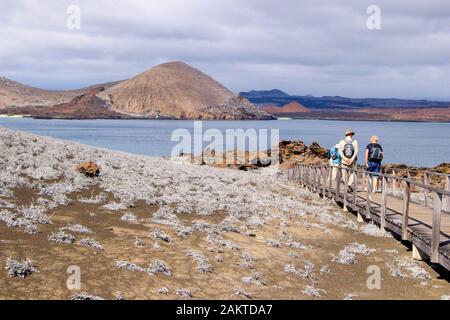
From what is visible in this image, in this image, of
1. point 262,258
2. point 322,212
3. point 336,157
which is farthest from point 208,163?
point 262,258

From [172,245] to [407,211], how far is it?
5996mm

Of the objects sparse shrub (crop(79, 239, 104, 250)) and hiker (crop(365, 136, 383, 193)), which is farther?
hiker (crop(365, 136, 383, 193))

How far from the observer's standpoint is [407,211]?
1238 cm

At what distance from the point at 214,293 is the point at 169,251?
217cm

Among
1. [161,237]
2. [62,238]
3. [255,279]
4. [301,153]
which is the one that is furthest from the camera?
[301,153]

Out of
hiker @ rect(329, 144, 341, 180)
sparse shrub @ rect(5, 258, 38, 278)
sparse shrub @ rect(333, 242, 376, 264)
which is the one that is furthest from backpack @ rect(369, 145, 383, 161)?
sparse shrub @ rect(5, 258, 38, 278)

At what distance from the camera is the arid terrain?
28.4 ft

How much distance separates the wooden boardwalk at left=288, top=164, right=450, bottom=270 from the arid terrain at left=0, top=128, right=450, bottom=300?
641 millimetres

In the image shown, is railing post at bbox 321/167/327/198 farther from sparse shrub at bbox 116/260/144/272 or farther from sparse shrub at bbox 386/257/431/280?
sparse shrub at bbox 116/260/144/272

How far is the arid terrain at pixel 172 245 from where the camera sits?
341 inches

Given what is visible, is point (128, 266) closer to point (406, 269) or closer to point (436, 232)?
point (436, 232)

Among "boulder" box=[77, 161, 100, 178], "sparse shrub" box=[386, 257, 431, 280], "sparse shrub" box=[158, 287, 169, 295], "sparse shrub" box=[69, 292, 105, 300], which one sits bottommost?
"sparse shrub" box=[386, 257, 431, 280]

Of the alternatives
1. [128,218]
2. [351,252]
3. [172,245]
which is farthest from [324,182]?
[172,245]
